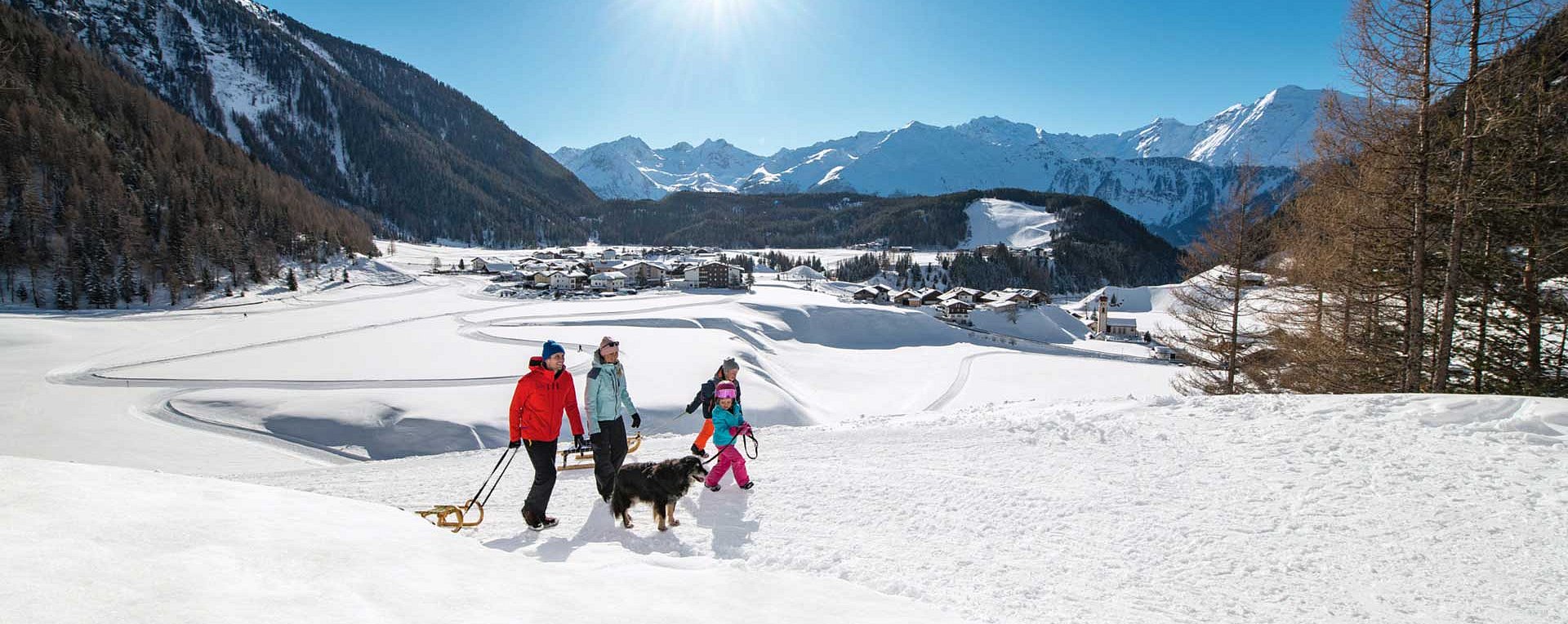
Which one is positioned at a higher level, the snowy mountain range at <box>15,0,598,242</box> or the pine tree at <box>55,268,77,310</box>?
the snowy mountain range at <box>15,0,598,242</box>

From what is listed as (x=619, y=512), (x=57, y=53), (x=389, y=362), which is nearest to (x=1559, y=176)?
(x=619, y=512)

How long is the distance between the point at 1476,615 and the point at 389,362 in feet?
101

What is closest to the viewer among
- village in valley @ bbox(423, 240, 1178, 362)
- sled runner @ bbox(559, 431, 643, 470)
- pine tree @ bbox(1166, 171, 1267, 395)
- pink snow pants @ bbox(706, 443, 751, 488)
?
pink snow pants @ bbox(706, 443, 751, 488)

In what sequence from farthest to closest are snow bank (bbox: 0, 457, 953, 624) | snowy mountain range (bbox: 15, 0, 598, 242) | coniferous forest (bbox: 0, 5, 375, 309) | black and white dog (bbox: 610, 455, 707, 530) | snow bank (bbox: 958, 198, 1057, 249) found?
snow bank (bbox: 958, 198, 1057, 249)
snowy mountain range (bbox: 15, 0, 598, 242)
coniferous forest (bbox: 0, 5, 375, 309)
black and white dog (bbox: 610, 455, 707, 530)
snow bank (bbox: 0, 457, 953, 624)

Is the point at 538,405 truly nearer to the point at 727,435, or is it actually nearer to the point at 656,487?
the point at 656,487

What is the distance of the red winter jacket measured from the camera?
604 cm

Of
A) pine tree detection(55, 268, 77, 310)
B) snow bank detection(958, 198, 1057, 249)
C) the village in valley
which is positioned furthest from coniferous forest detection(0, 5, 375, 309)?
snow bank detection(958, 198, 1057, 249)

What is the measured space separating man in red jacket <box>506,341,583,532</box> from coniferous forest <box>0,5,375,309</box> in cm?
6412

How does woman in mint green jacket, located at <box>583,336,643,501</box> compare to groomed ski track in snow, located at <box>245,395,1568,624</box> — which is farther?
woman in mint green jacket, located at <box>583,336,643,501</box>

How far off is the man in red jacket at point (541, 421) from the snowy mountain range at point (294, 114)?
186502 millimetres

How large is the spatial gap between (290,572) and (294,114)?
761 feet

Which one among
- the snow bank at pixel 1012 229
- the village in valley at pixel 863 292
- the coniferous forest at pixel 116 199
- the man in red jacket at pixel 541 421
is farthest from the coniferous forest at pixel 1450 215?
the snow bank at pixel 1012 229

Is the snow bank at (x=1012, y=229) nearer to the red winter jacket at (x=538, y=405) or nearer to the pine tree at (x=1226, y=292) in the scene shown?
the pine tree at (x=1226, y=292)

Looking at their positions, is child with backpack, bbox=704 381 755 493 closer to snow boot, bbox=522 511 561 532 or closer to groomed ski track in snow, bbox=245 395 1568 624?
groomed ski track in snow, bbox=245 395 1568 624
